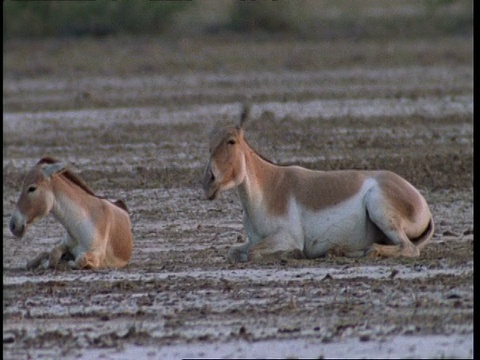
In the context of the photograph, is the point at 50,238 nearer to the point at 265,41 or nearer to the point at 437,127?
the point at 437,127

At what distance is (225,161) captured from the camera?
1180 cm

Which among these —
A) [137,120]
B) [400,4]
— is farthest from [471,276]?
[400,4]

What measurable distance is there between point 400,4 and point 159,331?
107 ft

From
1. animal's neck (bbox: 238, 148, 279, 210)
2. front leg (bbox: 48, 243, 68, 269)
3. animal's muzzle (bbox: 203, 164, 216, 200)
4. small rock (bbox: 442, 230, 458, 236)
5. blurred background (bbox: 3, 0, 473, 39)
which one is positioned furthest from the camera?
blurred background (bbox: 3, 0, 473, 39)

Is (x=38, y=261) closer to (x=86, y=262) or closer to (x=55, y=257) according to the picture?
(x=55, y=257)

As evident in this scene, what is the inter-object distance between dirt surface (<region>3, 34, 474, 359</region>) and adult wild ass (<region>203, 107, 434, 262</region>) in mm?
290

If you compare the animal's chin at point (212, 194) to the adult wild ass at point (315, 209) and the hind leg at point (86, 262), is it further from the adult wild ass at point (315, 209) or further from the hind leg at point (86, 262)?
the hind leg at point (86, 262)

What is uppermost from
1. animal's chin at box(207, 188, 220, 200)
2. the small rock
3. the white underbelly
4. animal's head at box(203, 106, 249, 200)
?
animal's head at box(203, 106, 249, 200)

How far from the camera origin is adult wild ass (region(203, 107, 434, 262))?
11.8 m

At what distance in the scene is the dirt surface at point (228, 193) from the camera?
29.3 ft

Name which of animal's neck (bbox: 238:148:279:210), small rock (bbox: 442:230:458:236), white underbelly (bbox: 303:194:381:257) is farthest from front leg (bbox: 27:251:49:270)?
small rock (bbox: 442:230:458:236)

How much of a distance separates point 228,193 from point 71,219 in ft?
12.6

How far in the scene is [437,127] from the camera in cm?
2009

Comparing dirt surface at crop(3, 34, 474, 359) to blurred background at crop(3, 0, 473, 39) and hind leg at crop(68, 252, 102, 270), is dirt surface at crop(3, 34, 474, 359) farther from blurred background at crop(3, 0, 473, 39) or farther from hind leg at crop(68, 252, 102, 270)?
blurred background at crop(3, 0, 473, 39)
